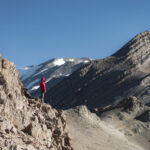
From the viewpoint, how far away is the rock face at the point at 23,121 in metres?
16.6

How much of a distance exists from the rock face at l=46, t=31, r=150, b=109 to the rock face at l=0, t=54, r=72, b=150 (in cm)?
7380

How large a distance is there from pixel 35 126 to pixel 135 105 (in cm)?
5410

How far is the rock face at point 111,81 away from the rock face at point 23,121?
73.8 meters

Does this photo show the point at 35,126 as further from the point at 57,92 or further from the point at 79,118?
the point at 57,92

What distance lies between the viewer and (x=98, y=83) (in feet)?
398

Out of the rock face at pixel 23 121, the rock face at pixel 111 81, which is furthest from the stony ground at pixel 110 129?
the rock face at pixel 111 81

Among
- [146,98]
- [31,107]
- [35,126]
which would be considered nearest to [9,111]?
[35,126]

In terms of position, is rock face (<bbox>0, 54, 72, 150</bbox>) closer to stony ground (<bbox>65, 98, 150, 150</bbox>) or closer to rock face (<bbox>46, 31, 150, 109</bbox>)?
stony ground (<bbox>65, 98, 150, 150</bbox>)

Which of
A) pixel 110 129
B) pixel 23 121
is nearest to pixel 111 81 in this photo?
pixel 110 129

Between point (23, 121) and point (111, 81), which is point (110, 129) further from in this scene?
point (111, 81)

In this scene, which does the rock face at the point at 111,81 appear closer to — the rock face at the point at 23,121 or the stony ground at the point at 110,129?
the stony ground at the point at 110,129

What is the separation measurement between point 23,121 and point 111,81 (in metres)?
99.2

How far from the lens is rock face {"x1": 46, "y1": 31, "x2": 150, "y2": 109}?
356 ft

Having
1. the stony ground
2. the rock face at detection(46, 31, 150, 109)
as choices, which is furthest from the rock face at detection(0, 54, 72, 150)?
the rock face at detection(46, 31, 150, 109)
